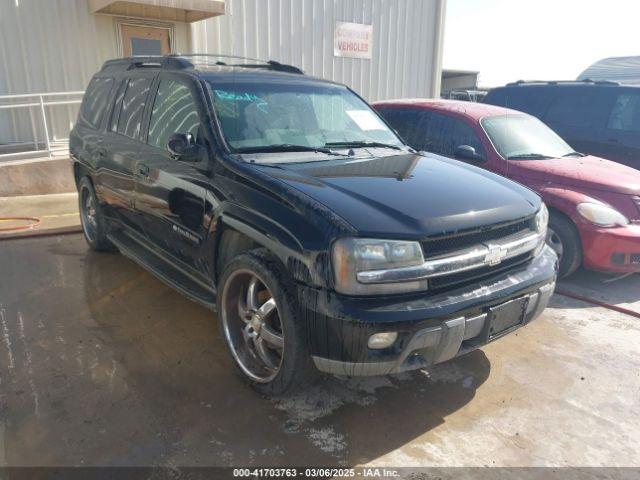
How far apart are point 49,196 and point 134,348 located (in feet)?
19.0

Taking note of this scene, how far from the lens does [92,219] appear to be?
18.0 ft

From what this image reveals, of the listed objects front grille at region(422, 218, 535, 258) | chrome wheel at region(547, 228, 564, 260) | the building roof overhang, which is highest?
the building roof overhang

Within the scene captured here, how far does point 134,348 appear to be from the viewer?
3.56 metres

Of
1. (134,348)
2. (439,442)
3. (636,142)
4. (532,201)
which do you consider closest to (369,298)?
(439,442)

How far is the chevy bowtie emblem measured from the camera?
2.76m

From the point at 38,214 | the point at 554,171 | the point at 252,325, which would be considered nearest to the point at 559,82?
the point at 554,171

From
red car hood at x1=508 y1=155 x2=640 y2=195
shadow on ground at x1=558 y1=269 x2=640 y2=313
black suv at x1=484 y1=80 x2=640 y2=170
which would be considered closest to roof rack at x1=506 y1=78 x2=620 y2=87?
black suv at x1=484 y1=80 x2=640 y2=170

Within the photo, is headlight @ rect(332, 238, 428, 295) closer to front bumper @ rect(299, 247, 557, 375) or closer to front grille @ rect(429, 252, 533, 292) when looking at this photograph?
front bumper @ rect(299, 247, 557, 375)

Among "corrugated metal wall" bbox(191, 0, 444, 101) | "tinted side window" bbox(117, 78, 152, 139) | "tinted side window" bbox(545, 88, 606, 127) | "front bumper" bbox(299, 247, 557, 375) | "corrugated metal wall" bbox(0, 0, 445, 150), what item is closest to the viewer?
"front bumper" bbox(299, 247, 557, 375)

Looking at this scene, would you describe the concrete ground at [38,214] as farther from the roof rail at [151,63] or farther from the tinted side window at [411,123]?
the tinted side window at [411,123]

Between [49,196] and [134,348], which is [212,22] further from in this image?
[134,348]

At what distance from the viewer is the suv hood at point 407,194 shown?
99.7 inches

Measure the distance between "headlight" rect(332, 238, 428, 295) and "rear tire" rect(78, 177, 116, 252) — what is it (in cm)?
349

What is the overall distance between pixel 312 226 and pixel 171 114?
1.83 meters
